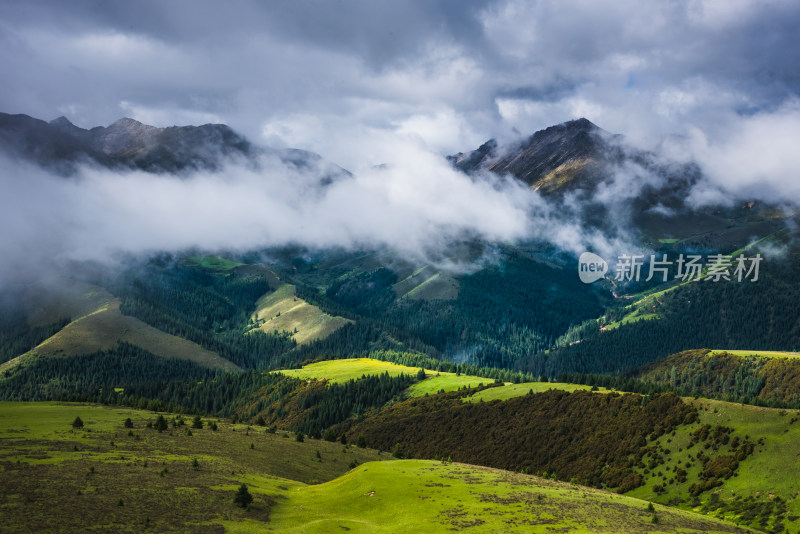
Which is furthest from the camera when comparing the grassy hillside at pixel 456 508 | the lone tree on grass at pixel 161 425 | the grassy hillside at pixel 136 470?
the lone tree on grass at pixel 161 425

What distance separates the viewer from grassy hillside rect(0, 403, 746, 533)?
61375 mm

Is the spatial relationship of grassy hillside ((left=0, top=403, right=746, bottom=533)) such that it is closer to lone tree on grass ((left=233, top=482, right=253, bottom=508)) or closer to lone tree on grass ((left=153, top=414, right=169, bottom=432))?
lone tree on grass ((left=233, top=482, right=253, bottom=508))

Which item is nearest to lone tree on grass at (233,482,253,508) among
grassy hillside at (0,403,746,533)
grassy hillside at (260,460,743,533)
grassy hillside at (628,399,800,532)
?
grassy hillside at (0,403,746,533)

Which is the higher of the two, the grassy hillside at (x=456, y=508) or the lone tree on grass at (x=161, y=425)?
the grassy hillside at (x=456, y=508)

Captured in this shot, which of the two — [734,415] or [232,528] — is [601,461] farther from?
[232,528]

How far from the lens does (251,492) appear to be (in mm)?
77125

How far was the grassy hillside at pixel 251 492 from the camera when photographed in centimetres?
6138

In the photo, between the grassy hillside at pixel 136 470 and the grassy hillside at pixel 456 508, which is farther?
the grassy hillside at pixel 456 508

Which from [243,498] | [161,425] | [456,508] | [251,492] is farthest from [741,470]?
[161,425]

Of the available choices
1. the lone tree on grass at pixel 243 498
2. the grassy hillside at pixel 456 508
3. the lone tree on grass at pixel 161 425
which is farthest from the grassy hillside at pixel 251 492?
the lone tree on grass at pixel 161 425

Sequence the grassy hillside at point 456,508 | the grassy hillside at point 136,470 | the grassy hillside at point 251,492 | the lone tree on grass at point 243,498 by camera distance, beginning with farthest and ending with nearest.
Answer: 1. the lone tree on grass at point 243,498
2. the grassy hillside at point 456,508
3. the grassy hillside at point 251,492
4. the grassy hillside at point 136,470

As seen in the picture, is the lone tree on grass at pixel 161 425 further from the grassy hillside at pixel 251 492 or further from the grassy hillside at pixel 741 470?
the grassy hillside at pixel 741 470

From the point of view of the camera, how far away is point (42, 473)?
232 feet

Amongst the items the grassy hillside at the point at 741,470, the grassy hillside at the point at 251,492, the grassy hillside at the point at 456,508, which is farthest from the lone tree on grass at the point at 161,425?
the grassy hillside at the point at 741,470
